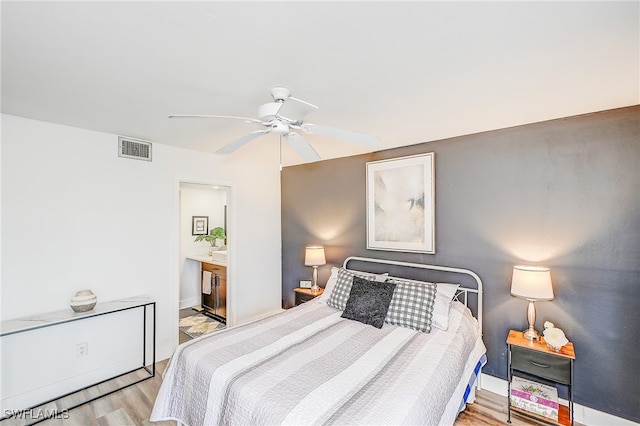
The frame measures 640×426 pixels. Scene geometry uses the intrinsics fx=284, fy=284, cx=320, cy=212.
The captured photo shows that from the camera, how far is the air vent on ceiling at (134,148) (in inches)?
118

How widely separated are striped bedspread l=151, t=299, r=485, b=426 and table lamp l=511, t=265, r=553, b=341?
1.62ft

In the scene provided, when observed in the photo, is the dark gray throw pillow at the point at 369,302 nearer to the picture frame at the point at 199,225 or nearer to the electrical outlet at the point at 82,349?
the electrical outlet at the point at 82,349

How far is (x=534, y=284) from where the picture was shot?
225 centimetres

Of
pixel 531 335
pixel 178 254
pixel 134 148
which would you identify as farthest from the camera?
pixel 178 254

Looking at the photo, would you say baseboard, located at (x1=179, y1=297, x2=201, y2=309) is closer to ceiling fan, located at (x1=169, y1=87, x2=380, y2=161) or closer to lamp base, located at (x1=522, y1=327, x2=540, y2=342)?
ceiling fan, located at (x1=169, y1=87, x2=380, y2=161)

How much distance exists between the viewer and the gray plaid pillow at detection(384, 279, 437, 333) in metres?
2.51

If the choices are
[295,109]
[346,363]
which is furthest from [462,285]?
[295,109]

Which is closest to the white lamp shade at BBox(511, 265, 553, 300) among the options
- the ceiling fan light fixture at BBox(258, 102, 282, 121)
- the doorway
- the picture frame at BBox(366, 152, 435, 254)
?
the picture frame at BBox(366, 152, 435, 254)

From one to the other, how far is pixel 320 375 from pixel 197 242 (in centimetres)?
424

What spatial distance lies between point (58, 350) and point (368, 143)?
3306 millimetres

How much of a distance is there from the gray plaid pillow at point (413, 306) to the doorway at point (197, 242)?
3090 mm

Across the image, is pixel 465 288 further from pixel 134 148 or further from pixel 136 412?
pixel 134 148

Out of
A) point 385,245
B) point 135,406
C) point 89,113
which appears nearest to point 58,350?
point 135,406

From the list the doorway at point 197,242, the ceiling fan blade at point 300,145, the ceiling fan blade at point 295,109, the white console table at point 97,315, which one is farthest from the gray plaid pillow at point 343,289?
the doorway at point 197,242
